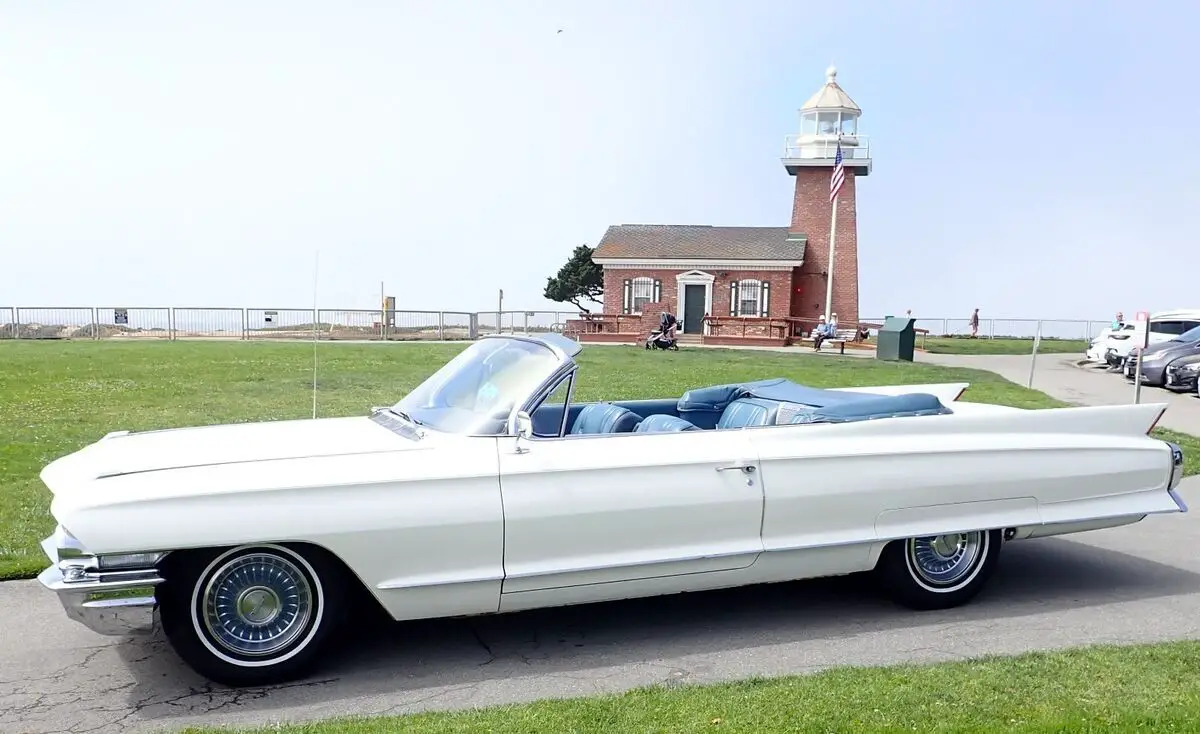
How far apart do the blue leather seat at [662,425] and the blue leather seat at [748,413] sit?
450 mm

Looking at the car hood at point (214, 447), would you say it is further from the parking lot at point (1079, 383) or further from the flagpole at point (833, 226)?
the flagpole at point (833, 226)

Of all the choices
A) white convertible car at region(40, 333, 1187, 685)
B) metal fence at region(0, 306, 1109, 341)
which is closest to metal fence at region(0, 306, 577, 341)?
metal fence at region(0, 306, 1109, 341)

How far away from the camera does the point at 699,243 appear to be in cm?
4469

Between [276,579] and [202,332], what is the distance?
35860 millimetres

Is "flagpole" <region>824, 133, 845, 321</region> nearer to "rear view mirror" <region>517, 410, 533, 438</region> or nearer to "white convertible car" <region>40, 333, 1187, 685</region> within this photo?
"white convertible car" <region>40, 333, 1187, 685</region>

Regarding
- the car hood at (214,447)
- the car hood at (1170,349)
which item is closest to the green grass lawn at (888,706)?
the car hood at (214,447)

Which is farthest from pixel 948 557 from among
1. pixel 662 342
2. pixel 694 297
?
pixel 694 297

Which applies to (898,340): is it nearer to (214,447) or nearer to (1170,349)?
(1170,349)

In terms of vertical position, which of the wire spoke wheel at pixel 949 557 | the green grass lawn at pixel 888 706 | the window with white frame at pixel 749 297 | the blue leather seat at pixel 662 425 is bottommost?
the green grass lawn at pixel 888 706

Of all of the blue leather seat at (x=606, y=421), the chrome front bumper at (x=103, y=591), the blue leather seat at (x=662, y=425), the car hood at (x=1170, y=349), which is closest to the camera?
the chrome front bumper at (x=103, y=591)

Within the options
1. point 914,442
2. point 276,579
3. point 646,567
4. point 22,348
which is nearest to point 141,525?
point 276,579

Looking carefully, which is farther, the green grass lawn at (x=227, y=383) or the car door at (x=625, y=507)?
the green grass lawn at (x=227, y=383)

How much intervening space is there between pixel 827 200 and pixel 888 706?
140 feet

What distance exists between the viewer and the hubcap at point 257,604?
431 centimetres
